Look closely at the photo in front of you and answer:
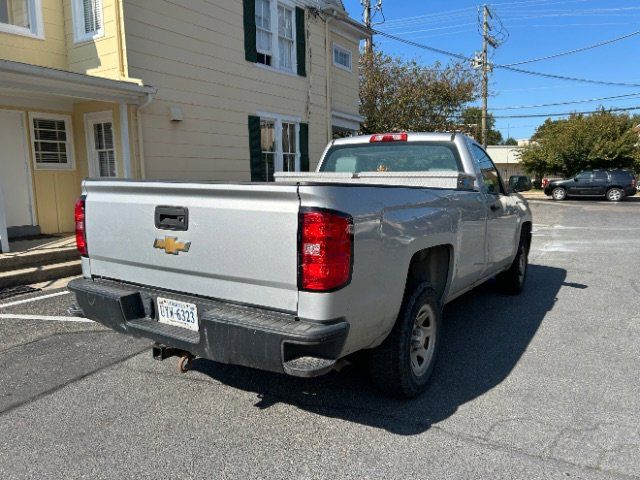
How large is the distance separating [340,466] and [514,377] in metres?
1.76

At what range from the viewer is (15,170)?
871cm

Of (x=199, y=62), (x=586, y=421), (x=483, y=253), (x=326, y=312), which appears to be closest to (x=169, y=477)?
(x=326, y=312)

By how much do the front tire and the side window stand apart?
1.77 metres

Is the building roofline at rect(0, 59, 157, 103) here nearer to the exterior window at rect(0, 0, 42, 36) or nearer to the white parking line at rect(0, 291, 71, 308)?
the exterior window at rect(0, 0, 42, 36)

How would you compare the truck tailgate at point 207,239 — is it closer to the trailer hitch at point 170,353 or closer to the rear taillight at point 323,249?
the rear taillight at point 323,249

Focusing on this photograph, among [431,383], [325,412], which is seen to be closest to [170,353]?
[325,412]

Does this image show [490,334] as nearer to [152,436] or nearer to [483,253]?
[483,253]

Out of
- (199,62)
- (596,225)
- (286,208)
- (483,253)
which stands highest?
(199,62)

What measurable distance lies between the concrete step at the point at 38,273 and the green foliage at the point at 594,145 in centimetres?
2969

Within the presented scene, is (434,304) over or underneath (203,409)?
over

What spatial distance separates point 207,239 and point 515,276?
4448 millimetres

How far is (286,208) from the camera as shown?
103 inches

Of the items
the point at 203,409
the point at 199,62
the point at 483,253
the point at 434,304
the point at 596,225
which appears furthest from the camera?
the point at 596,225

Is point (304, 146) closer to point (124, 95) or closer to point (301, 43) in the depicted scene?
point (301, 43)
